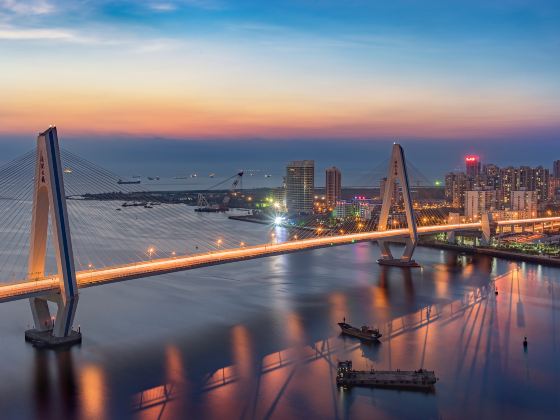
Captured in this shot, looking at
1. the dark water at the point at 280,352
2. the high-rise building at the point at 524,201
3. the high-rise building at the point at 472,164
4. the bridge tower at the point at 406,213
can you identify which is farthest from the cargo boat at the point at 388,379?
the high-rise building at the point at 472,164

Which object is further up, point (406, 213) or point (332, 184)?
point (332, 184)

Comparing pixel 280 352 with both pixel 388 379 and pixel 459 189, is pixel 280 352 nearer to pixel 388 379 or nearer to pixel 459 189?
pixel 388 379

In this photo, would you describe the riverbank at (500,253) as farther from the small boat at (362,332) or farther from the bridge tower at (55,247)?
the bridge tower at (55,247)

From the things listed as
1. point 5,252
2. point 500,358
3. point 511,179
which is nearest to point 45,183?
point 500,358

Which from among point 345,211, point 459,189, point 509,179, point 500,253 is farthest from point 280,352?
point 509,179

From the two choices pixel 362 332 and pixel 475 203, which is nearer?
pixel 362 332

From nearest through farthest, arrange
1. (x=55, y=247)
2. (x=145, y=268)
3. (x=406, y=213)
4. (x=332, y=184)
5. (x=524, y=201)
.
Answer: (x=55, y=247), (x=145, y=268), (x=406, y=213), (x=524, y=201), (x=332, y=184)
